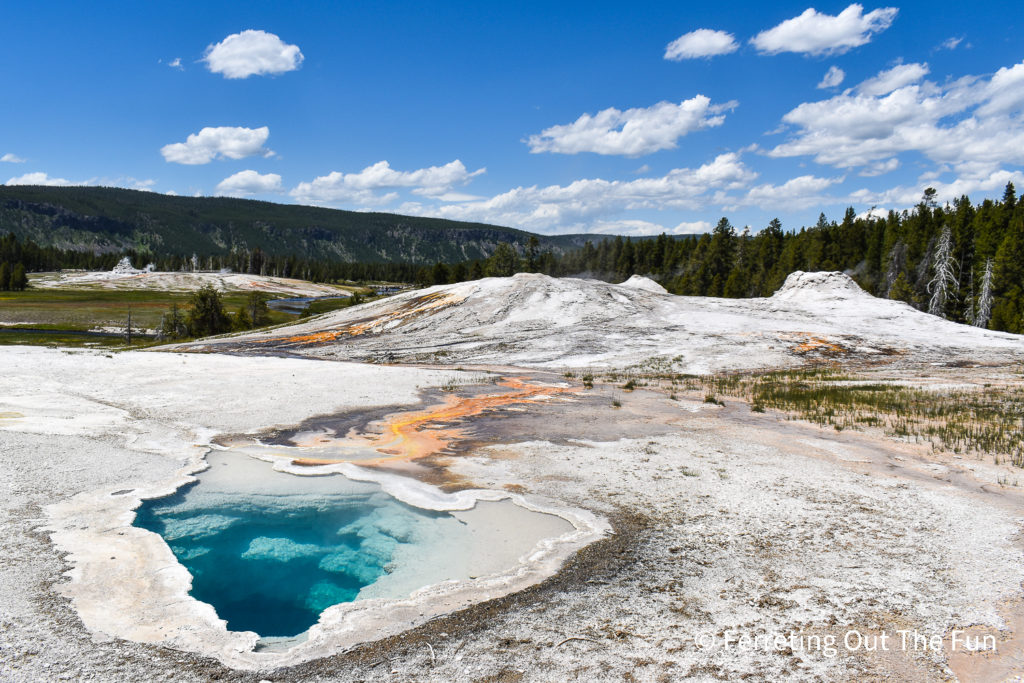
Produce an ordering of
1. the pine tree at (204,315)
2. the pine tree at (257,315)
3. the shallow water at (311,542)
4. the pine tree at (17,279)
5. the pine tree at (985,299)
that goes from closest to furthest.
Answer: the shallow water at (311,542), the pine tree at (985,299), the pine tree at (204,315), the pine tree at (257,315), the pine tree at (17,279)

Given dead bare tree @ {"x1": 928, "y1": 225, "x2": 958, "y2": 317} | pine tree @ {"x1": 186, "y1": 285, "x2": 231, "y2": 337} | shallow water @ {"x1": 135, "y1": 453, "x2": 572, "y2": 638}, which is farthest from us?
pine tree @ {"x1": 186, "y1": 285, "x2": 231, "y2": 337}

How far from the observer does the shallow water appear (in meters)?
7.29

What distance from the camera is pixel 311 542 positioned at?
350 inches

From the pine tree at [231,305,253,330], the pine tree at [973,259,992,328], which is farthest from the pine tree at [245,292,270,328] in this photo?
the pine tree at [973,259,992,328]

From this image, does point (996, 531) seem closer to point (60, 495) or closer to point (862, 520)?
point (862, 520)

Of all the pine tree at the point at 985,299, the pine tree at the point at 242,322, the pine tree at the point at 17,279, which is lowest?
the pine tree at the point at 242,322

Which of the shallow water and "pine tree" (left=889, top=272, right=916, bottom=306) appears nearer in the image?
the shallow water

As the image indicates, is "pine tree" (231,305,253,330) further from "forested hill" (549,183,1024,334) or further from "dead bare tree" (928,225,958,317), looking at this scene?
"dead bare tree" (928,225,958,317)

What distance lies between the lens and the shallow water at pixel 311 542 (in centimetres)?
729

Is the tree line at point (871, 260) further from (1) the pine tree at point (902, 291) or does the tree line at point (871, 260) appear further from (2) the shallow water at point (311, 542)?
(2) the shallow water at point (311, 542)

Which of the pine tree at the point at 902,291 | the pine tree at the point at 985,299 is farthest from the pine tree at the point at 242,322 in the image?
the pine tree at the point at 985,299

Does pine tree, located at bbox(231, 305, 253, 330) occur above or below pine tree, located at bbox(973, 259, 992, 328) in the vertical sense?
below

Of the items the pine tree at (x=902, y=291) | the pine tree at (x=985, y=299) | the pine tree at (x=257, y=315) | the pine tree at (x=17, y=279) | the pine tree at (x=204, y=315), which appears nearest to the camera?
the pine tree at (x=985, y=299)

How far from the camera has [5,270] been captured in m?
124
